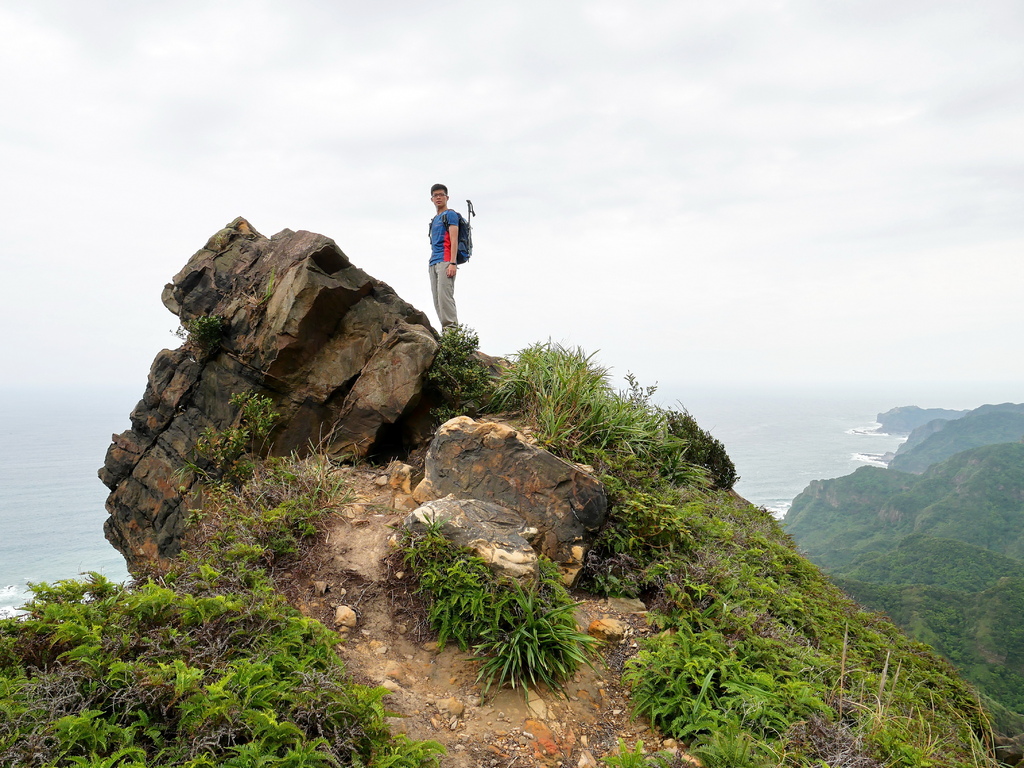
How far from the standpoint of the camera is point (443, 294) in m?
9.99

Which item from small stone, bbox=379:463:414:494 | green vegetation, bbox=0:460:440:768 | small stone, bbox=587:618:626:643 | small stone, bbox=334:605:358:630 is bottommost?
small stone, bbox=587:618:626:643

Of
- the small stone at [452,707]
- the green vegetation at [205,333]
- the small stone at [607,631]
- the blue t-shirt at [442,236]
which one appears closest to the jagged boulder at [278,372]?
the green vegetation at [205,333]

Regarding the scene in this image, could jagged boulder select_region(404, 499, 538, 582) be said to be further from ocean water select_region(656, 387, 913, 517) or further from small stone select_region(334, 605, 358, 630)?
ocean water select_region(656, 387, 913, 517)

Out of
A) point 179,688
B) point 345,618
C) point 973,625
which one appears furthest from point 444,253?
point 973,625

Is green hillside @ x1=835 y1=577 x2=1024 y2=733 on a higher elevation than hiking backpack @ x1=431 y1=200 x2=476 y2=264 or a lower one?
lower

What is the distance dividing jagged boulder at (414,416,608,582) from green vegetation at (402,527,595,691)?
916mm

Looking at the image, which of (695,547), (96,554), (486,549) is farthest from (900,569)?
(96,554)

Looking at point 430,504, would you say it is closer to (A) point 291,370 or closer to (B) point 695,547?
(B) point 695,547

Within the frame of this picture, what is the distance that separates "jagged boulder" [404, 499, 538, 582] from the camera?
4836mm

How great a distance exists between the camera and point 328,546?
18.2 ft

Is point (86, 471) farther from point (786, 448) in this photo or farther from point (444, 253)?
point (786, 448)

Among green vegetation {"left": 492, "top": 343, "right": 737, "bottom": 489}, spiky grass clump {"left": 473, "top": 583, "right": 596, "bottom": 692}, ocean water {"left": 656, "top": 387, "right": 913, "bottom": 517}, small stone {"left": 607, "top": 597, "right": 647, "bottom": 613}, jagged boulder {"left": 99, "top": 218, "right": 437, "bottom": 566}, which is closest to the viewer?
spiky grass clump {"left": 473, "top": 583, "right": 596, "bottom": 692}

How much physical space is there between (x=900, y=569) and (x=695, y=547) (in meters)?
46.1

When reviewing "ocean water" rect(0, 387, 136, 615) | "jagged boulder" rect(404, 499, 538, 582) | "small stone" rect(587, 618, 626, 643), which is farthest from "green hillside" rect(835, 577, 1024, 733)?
"ocean water" rect(0, 387, 136, 615)
